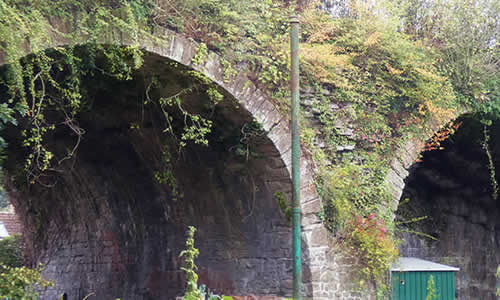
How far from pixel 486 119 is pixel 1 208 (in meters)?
32.6

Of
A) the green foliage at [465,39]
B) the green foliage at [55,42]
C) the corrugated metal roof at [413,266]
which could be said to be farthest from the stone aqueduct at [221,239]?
the green foliage at [465,39]

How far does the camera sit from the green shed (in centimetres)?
952

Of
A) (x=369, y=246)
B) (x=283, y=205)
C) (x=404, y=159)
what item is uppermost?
(x=404, y=159)

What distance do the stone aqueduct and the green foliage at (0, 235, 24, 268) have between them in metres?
2.34

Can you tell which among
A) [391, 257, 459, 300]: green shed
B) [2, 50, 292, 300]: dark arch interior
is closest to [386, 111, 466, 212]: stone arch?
[391, 257, 459, 300]: green shed

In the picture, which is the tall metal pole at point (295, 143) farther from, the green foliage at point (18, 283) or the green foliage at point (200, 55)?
the green foliage at point (18, 283)

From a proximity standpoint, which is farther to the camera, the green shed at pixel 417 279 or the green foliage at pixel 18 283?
the green shed at pixel 417 279

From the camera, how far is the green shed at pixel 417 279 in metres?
9.52

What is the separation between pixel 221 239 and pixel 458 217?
24.3 ft

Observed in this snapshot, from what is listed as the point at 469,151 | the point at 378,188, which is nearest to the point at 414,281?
the point at 378,188

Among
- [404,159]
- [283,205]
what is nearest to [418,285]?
[404,159]

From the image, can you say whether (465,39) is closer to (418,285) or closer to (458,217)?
(418,285)

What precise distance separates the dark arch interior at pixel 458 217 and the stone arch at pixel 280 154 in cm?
531

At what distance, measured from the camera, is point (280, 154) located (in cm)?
824
